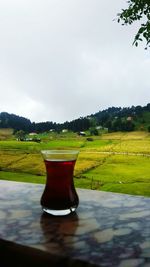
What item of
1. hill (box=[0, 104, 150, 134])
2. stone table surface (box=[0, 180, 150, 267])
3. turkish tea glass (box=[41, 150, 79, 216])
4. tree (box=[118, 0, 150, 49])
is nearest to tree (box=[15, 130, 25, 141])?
hill (box=[0, 104, 150, 134])

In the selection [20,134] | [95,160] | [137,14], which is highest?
[137,14]

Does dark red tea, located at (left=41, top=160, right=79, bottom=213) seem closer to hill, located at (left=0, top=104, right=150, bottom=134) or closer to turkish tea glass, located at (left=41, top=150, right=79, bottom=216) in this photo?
turkish tea glass, located at (left=41, top=150, right=79, bottom=216)

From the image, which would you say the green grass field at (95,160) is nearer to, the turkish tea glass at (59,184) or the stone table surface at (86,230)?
the stone table surface at (86,230)

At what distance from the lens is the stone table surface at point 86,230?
989 millimetres

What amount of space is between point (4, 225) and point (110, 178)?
2498cm

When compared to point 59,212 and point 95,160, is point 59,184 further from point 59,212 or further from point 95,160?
point 95,160

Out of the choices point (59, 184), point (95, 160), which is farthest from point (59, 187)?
point (95, 160)

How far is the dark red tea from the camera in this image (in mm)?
1399

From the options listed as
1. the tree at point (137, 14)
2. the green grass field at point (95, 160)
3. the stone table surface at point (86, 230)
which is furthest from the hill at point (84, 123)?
the stone table surface at point (86, 230)

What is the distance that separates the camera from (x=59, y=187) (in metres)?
1.42

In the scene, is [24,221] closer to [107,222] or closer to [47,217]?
[47,217]

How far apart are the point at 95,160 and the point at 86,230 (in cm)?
3003

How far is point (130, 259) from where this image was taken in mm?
954

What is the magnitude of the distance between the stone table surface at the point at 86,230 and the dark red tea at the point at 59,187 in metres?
0.05
